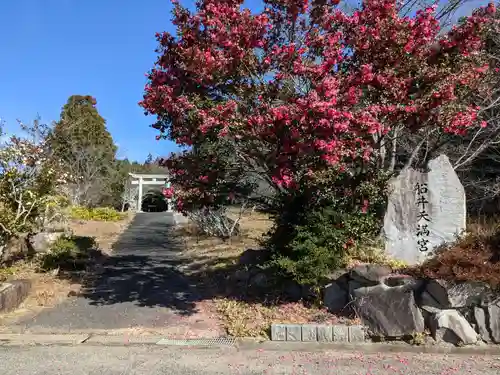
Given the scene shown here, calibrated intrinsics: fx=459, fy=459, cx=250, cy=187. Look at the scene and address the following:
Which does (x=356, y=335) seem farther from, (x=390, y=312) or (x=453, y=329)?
(x=453, y=329)

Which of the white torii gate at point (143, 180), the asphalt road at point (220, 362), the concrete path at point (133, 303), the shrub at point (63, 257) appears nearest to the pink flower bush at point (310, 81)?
the asphalt road at point (220, 362)

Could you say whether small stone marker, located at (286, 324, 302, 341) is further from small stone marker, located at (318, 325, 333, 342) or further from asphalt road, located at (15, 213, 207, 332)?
asphalt road, located at (15, 213, 207, 332)

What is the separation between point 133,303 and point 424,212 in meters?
5.09

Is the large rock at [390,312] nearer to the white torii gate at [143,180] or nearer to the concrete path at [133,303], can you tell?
the concrete path at [133,303]

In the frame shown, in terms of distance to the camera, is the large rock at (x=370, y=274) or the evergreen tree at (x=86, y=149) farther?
the evergreen tree at (x=86, y=149)

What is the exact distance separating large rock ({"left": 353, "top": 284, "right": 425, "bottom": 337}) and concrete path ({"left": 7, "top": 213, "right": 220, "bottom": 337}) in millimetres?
2071

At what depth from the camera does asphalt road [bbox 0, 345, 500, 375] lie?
4938 mm

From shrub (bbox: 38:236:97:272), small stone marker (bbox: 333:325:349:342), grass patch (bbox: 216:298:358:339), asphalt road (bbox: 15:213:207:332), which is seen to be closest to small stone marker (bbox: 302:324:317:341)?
small stone marker (bbox: 333:325:349:342)

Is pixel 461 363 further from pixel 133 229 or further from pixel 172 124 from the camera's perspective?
pixel 133 229

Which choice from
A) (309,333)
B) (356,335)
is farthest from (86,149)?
(356,335)

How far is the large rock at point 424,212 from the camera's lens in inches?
272

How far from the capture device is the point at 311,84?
21.1ft

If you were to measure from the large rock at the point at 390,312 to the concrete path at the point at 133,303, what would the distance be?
2071 mm

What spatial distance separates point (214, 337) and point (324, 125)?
317cm
